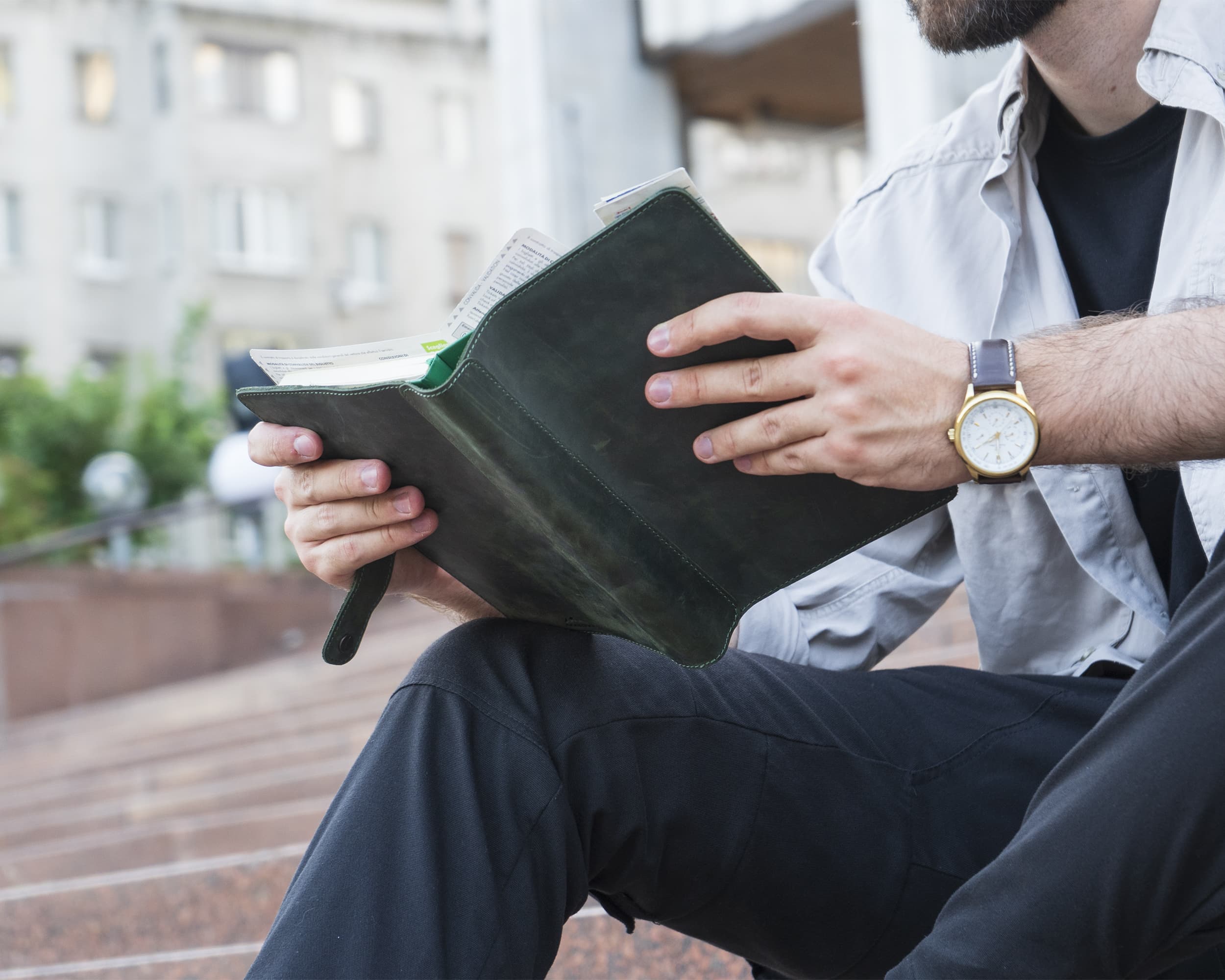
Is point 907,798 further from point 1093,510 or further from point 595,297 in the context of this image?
point 595,297

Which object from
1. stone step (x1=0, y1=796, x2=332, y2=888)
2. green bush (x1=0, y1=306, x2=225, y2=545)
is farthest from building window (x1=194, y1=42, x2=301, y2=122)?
stone step (x1=0, y1=796, x2=332, y2=888)

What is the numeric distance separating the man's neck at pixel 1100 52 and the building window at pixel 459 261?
927 inches

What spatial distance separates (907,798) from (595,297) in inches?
23.6

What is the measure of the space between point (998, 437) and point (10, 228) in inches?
942

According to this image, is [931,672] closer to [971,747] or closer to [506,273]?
[971,747]

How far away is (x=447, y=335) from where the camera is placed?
132 centimetres

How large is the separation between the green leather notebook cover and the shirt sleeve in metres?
0.25

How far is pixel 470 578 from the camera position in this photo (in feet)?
4.59

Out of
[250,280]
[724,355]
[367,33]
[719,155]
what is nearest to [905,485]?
[724,355]

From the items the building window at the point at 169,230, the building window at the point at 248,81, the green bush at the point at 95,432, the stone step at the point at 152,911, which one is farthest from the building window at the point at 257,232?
the stone step at the point at 152,911

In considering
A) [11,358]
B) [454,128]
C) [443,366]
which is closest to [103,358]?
[11,358]

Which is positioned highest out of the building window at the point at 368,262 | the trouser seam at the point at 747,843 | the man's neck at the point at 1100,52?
the building window at the point at 368,262

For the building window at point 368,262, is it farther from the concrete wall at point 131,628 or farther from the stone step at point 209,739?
the stone step at point 209,739

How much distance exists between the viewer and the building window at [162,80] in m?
23.3
